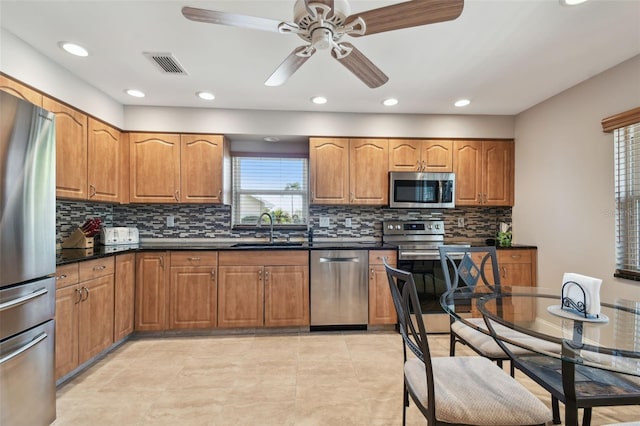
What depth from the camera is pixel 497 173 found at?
352 cm

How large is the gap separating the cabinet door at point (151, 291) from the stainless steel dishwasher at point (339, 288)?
1523mm

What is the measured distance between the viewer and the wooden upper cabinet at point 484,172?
3488mm

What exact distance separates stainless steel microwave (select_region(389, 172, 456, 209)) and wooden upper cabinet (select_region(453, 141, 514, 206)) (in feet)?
0.50

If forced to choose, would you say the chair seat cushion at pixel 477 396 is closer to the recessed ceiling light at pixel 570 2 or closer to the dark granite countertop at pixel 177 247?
the dark granite countertop at pixel 177 247

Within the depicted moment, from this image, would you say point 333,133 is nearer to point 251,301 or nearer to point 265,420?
point 251,301

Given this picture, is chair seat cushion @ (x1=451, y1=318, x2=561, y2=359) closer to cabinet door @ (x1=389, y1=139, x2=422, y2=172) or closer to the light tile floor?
the light tile floor

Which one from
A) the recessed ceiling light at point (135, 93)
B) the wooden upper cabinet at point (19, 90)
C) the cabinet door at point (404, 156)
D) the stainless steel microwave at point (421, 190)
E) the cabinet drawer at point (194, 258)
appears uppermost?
the recessed ceiling light at point (135, 93)

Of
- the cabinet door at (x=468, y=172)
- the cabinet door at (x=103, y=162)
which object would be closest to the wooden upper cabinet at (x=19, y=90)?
the cabinet door at (x=103, y=162)

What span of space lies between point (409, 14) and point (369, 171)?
7.11 feet

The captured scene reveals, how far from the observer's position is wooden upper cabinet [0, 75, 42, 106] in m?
→ 1.92

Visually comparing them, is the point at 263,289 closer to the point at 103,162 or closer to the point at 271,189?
the point at 271,189

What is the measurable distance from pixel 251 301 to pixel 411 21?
107 inches

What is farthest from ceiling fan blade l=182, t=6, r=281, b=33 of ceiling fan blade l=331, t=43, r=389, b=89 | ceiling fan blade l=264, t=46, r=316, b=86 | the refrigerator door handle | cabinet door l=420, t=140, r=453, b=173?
cabinet door l=420, t=140, r=453, b=173

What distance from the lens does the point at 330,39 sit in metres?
1.36
